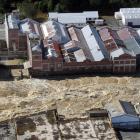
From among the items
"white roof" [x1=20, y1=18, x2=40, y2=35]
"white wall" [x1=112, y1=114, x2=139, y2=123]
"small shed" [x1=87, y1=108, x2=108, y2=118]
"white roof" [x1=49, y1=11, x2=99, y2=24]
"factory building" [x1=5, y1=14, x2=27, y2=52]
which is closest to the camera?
"white wall" [x1=112, y1=114, x2=139, y2=123]

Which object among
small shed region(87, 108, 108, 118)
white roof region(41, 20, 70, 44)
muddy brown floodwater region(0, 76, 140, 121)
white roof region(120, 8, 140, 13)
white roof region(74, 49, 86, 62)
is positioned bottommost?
muddy brown floodwater region(0, 76, 140, 121)

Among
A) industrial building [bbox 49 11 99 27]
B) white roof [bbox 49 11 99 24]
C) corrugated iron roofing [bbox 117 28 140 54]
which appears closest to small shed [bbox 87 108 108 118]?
corrugated iron roofing [bbox 117 28 140 54]

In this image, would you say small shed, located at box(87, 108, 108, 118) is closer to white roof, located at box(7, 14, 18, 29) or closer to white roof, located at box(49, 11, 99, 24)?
white roof, located at box(7, 14, 18, 29)

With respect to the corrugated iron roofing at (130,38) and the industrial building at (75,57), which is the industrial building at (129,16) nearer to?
the corrugated iron roofing at (130,38)

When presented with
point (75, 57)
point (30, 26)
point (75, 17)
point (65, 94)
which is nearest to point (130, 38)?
point (75, 57)

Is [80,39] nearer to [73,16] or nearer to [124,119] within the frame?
[73,16]

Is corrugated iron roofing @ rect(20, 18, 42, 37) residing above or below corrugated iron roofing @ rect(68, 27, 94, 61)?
above

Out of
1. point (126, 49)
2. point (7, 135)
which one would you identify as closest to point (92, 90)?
point (126, 49)
